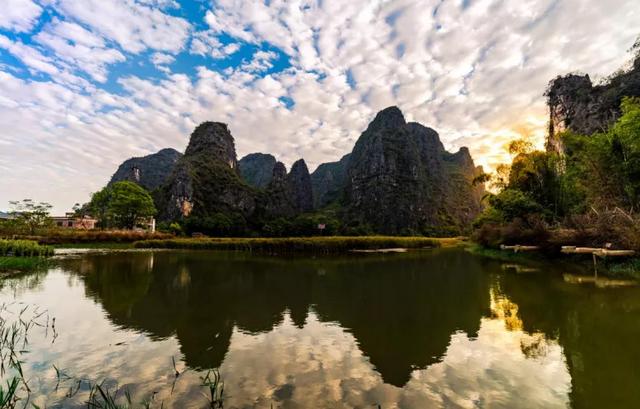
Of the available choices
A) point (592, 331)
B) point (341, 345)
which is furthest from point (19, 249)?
point (592, 331)

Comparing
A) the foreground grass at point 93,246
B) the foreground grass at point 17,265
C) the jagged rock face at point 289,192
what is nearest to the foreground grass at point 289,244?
the foreground grass at point 93,246

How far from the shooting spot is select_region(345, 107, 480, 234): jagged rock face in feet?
397

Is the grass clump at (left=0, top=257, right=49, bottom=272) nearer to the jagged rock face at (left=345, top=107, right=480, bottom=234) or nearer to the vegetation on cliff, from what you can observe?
the vegetation on cliff

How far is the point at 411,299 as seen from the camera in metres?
12.0

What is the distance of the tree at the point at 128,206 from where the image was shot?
186 ft

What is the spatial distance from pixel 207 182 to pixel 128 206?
159ft

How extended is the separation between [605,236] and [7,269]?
30.9 metres

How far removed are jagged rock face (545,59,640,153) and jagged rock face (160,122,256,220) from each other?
268ft

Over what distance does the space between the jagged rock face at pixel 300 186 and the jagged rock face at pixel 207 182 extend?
26.3m

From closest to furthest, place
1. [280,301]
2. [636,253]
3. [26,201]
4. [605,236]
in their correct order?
[280,301] < [636,253] < [605,236] < [26,201]

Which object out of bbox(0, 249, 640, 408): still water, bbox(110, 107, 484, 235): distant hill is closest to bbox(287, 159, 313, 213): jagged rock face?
bbox(110, 107, 484, 235): distant hill

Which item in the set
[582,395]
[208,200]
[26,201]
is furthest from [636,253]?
[208,200]

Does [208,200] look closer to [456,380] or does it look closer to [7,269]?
[7,269]

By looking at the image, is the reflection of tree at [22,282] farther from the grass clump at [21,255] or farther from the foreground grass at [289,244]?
the foreground grass at [289,244]
